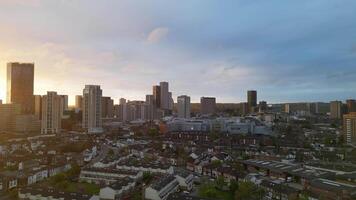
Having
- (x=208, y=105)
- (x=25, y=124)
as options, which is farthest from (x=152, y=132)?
(x=208, y=105)

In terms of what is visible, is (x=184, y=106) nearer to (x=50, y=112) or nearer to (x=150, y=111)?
(x=150, y=111)

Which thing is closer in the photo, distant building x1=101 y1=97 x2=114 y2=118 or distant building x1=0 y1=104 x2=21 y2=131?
distant building x1=0 y1=104 x2=21 y2=131

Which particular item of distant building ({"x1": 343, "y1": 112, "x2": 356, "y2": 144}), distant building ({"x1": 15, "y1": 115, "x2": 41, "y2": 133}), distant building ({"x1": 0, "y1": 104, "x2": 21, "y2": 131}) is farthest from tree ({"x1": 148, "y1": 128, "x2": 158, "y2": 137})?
distant building ({"x1": 343, "y1": 112, "x2": 356, "y2": 144})

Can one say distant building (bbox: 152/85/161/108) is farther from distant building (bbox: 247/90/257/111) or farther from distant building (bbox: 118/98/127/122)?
distant building (bbox: 247/90/257/111)

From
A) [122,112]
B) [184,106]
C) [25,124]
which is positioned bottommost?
[25,124]

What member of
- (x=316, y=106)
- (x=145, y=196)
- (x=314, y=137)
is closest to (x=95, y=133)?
(x=314, y=137)
